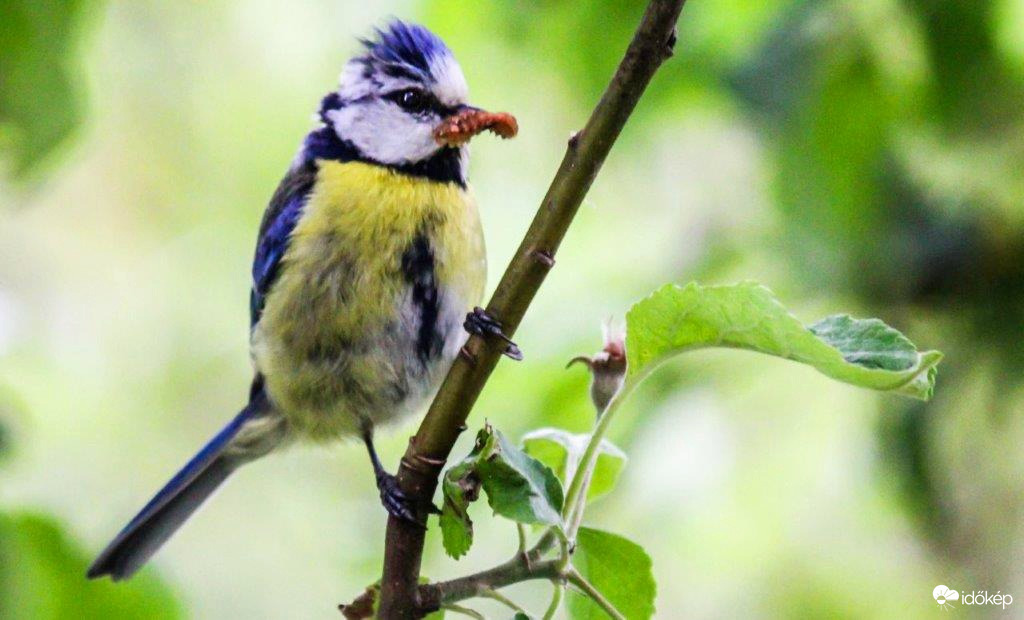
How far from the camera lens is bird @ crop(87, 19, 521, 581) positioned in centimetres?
229

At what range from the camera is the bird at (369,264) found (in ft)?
7.52

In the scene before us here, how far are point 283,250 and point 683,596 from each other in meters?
1.68

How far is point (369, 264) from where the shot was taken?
2287 mm

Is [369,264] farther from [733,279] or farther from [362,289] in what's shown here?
[733,279]

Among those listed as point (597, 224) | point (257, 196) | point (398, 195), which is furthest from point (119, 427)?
point (398, 195)

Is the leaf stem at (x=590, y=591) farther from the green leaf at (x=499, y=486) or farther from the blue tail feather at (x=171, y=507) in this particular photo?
the blue tail feather at (x=171, y=507)

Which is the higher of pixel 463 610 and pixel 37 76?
pixel 37 76

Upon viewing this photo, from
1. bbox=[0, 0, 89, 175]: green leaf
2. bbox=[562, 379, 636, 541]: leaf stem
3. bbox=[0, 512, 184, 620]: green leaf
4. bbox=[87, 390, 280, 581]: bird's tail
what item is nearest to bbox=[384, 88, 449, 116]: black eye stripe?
bbox=[87, 390, 280, 581]: bird's tail

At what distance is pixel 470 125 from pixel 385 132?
555 mm

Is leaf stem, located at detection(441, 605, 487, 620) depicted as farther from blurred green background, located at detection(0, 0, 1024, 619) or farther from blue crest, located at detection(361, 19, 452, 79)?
blue crest, located at detection(361, 19, 452, 79)

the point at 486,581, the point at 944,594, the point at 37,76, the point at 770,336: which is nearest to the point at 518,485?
the point at 486,581

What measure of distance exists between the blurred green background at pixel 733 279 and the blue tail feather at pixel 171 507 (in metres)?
0.22

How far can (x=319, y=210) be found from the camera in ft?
7.95

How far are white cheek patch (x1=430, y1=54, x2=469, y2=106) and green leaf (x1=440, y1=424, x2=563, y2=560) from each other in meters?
1.32
